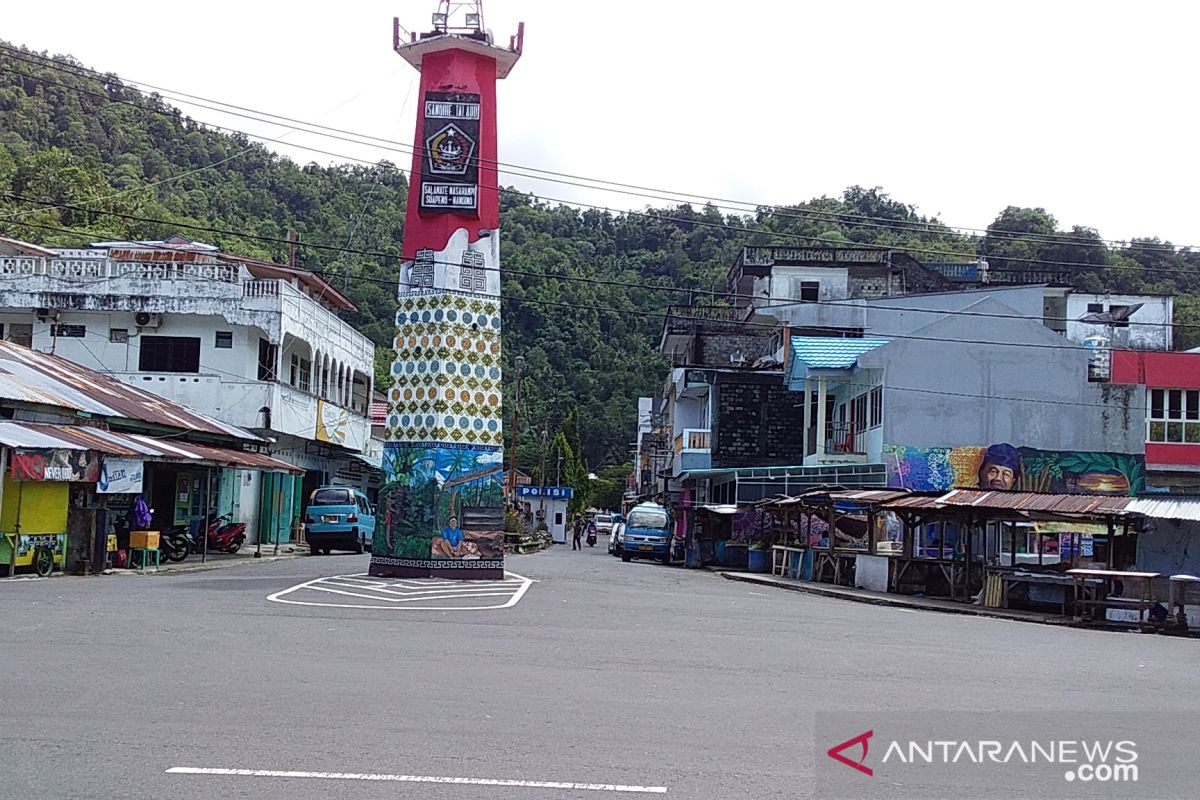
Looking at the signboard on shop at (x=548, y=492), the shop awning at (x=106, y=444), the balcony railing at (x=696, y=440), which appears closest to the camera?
the shop awning at (x=106, y=444)

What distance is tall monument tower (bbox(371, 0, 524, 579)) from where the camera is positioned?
2448cm

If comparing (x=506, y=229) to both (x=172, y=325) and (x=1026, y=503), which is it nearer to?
(x=172, y=325)

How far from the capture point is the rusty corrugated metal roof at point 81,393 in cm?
2500

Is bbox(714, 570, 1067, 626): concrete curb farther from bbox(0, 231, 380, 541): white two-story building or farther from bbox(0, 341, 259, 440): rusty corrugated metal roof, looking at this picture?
bbox(0, 231, 380, 541): white two-story building

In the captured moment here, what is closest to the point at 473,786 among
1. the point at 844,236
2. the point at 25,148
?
the point at 25,148

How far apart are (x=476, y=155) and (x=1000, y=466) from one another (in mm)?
19096

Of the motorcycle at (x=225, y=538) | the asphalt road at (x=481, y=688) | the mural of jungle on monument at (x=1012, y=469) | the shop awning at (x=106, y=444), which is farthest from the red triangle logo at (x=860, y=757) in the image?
the mural of jungle on monument at (x=1012, y=469)

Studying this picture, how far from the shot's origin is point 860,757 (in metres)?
8.09

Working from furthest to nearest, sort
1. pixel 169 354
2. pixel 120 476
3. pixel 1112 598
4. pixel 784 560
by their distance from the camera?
pixel 169 354 → pixel 784 560 → pixel 120 476 → pixel 1112 598

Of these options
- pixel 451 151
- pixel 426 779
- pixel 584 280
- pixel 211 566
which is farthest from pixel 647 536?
pixel 426 779

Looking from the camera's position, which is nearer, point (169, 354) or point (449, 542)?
point (449, 542)

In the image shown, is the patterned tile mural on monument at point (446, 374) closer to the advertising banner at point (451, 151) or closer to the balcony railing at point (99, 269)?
the advertising banner at point (451, 151)

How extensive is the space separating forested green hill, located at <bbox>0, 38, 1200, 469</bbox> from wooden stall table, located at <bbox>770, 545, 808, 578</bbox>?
10445 millimetres

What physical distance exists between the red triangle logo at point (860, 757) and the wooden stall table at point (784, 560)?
73.4 ft
